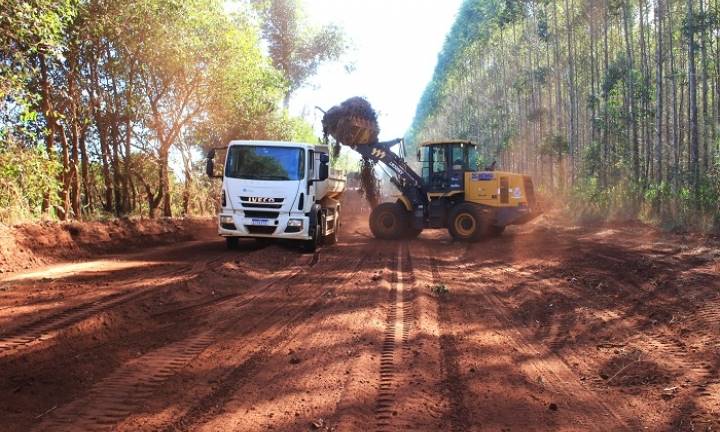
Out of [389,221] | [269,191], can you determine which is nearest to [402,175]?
[389,221]

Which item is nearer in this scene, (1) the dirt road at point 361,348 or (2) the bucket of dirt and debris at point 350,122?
(1) the dirt road at point 361,348

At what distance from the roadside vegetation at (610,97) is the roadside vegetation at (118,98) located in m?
14.8

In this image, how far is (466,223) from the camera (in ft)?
58.4

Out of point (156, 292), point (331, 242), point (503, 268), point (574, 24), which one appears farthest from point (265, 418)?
point (574, 24)

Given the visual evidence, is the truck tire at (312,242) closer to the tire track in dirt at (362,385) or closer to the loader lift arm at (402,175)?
→ the loader lift arm at (402,175)

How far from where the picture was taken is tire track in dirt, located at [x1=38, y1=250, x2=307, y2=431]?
3.92 metres

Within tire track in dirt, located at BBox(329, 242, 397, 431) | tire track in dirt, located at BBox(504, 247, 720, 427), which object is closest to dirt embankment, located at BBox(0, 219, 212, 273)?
tire track in dirt, located at BBox(329, 242, 397, 431)

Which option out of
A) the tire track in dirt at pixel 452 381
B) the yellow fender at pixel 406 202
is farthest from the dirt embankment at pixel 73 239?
the tire track in dirt at pixel 452 381

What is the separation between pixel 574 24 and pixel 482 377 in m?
29.5

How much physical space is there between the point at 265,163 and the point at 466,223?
270 inches

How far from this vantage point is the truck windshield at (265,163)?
1370 cm

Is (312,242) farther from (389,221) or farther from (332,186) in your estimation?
(389,221)

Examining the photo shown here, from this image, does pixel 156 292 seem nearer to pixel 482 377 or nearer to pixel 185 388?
pixel 185 388

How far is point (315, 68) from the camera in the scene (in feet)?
139
